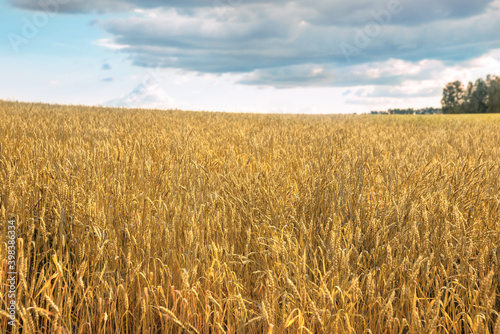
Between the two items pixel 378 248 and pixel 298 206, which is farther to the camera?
pixel 298 206

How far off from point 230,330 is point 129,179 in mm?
1783

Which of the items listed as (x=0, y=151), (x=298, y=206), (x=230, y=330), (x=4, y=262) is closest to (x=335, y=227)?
(x=298, y=206)

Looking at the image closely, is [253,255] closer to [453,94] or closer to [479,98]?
[479,98]

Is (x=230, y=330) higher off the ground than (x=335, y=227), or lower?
lower

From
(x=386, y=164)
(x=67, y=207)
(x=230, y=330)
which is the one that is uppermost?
(x=386, y=164)

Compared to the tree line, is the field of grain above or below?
below

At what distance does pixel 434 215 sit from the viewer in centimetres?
202

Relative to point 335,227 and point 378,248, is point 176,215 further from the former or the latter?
point 378,248

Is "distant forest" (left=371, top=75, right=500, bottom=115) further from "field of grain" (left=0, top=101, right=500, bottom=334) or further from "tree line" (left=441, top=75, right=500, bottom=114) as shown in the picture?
"field of grain" (left=0, top=101, right=500, bottom=334)

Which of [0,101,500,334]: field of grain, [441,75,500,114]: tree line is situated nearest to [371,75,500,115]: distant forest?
[441,75,500,114]: tree line

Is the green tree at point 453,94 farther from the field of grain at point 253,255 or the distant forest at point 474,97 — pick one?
the field of grain at point 253,255

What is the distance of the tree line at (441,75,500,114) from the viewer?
5664 cm

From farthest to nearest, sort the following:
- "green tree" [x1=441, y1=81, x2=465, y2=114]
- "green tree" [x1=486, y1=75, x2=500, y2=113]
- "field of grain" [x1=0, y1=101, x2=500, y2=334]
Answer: "green tree" [x1=441, y1=81, x2=465, y2=114]
"green tree" [x1=486, y1=75, x2=500, y2=113]
"field of grain" [x1=0, y1=101, x2=500, y2=334]

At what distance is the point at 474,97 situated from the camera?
62375mm
